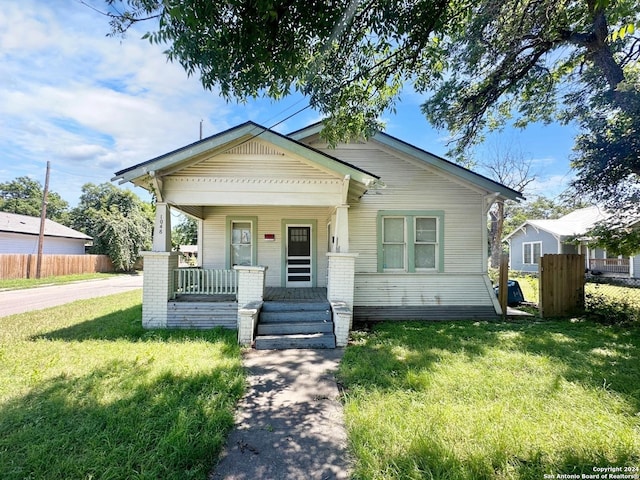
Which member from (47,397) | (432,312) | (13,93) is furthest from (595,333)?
(13,93)

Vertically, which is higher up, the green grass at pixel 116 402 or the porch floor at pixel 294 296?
the porch floor at pixel 294 296

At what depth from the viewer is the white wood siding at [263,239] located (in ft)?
32.7

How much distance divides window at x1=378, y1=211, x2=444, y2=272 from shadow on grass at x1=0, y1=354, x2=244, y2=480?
234 inches

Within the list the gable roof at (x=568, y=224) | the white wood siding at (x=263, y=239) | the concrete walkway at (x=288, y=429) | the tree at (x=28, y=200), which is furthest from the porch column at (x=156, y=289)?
the tree at (x=28, y=200)

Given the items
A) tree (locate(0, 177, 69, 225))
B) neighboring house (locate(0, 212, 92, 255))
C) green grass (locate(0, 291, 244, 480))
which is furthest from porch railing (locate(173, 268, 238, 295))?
tree (locate(0, 177, 69, 225))

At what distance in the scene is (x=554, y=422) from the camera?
306cm

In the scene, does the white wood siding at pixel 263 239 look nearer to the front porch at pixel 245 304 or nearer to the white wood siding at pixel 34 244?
the front porch at pixel 245 304

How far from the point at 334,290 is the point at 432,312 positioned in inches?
134

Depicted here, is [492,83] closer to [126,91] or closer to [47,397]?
[126,91]

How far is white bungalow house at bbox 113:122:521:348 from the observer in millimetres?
6750

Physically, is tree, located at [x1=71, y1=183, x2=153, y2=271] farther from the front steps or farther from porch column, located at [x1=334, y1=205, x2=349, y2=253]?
porch column, located at [x1=334, y1=205, x2=349, y2=253]

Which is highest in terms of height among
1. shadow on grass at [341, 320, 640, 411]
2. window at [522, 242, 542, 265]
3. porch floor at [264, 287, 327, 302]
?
window at [522, 242, 542, 265]

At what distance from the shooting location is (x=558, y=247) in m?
21.4

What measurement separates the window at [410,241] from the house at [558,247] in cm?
1130
